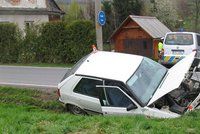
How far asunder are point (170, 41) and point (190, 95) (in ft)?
33.6

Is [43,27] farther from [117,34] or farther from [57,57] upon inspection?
[117,34]

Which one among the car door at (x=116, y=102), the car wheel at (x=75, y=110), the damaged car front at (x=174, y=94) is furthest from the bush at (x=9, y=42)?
the car door at (x=116, y=102)

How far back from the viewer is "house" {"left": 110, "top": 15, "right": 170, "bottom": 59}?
25.7 meters

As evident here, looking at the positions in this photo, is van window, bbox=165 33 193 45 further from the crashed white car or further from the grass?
the grass

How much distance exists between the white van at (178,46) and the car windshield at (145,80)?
8292mm

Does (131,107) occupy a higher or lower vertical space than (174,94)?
lower

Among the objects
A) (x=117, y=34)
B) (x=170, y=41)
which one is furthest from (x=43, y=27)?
(x=170, y=41)

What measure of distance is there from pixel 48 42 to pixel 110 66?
53.0 ft

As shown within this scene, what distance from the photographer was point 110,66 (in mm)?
9758

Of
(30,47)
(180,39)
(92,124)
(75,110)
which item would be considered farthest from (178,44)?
(92,124)

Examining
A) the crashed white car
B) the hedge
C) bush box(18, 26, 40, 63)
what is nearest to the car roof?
the crashed white car

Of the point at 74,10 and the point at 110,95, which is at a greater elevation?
the point at 110,95

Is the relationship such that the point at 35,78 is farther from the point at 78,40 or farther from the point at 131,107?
the point at 131,107

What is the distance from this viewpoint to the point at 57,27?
25.3 metres
